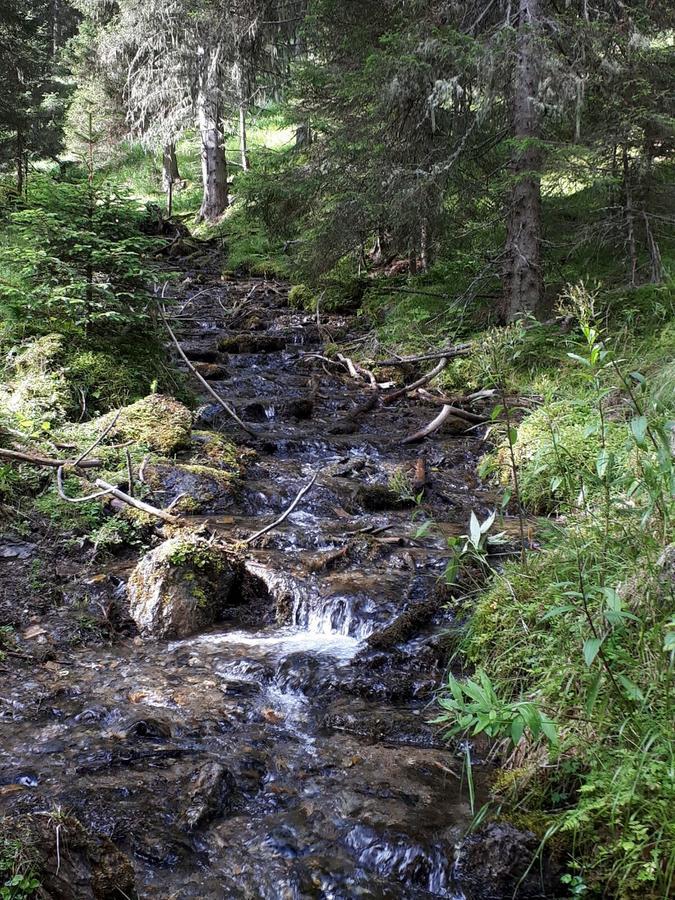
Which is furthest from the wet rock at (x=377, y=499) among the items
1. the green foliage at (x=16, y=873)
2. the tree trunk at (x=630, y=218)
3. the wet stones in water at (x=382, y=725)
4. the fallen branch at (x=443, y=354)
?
the tree trunk at (x=630, y=218)

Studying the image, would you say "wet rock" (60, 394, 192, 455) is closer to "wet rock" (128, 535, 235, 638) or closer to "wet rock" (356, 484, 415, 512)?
"wet rock" (356, 484, 415, 512)

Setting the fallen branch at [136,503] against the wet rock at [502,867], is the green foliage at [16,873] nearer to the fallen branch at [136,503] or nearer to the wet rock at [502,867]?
the wet rock at [502,867]

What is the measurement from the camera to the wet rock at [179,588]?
4.67 m

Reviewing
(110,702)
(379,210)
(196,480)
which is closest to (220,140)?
(379,210)

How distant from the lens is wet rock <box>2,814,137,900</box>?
2039 millimetres

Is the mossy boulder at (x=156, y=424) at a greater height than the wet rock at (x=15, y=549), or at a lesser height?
greater

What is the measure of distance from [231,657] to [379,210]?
27.9 ft

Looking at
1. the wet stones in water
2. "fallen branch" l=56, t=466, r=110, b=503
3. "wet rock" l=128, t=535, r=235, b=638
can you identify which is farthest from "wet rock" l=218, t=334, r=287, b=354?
the wet stones in water

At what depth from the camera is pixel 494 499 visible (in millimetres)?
6727

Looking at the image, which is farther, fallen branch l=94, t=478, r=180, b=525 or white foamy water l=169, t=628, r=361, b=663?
fallen branch l=94, t=478, r=180, b=525

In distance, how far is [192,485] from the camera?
21.8 ft

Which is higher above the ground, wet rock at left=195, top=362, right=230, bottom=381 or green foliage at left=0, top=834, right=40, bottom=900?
green foliage at left=0, top=834, right=40, bottom=900

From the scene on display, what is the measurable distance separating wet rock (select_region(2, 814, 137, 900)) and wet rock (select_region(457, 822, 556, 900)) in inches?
50.5

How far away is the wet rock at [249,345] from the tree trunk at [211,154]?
462 inches
